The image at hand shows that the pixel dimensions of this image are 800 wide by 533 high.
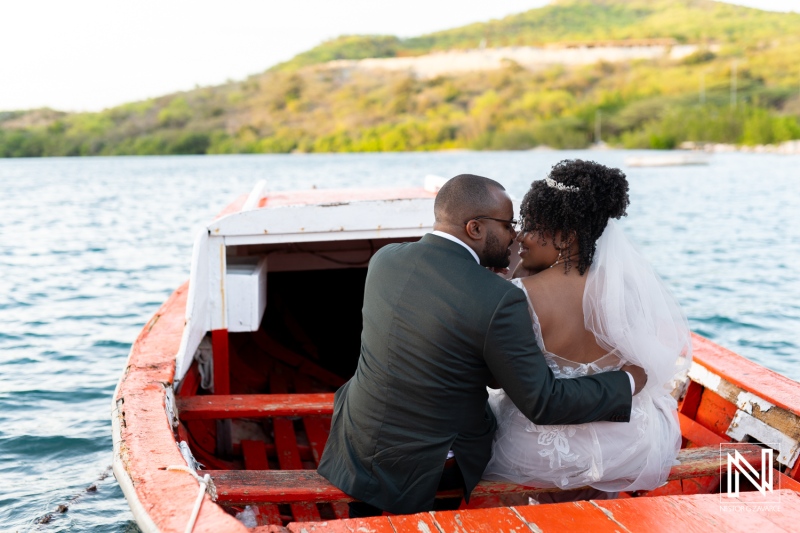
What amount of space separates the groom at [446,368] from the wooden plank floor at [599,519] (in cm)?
28

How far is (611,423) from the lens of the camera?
2635 mm

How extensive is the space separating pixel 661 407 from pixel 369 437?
1144 mm

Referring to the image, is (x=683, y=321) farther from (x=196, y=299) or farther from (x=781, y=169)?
(x=781, y=169)

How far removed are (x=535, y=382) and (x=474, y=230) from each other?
52cm

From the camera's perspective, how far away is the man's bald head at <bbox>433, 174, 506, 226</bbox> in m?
2.40

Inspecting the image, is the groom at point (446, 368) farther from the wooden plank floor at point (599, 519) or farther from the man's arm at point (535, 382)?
the wooden plank floor at point (599, 519)

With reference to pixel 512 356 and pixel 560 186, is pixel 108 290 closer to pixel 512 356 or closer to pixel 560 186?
pixel 560 186

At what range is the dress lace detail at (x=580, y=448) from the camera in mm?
2635

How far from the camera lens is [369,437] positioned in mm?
2506

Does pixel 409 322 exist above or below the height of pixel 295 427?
above

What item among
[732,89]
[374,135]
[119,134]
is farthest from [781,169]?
[119,134]

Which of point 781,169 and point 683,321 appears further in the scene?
point 781,169

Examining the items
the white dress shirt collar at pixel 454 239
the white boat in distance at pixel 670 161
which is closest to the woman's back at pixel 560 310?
the white dress shirt collar at pixel 454 239

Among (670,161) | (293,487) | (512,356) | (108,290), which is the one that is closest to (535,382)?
(512,356)
